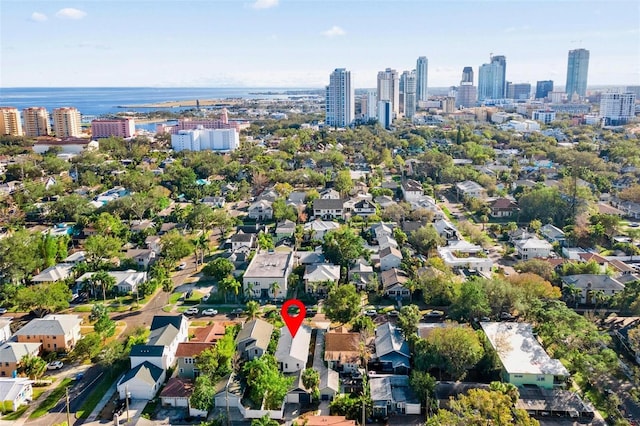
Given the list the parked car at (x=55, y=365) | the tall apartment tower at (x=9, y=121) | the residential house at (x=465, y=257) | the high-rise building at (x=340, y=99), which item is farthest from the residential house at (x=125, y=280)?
the high-rise building at (x=340, y=99)

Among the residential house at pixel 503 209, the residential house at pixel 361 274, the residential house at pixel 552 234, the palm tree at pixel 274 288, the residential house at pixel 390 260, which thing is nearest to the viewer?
the palm tree at pixel 274 288

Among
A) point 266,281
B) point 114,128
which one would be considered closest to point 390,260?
point 266,281

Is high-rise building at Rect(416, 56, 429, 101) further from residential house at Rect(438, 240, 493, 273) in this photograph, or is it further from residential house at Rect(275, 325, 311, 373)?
residential house at Rect(275, 325, 311, 373)

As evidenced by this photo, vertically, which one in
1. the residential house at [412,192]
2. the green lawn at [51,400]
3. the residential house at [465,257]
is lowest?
the green lawn at [51,400]

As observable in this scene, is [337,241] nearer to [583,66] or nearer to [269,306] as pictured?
[269,306]

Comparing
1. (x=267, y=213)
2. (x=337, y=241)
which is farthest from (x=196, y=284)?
(x=267, y=213)

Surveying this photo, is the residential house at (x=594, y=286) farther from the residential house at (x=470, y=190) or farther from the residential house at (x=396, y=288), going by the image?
the residential house at (x=470, y=190)

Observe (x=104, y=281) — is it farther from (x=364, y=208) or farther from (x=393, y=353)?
(x=364, y=208)
